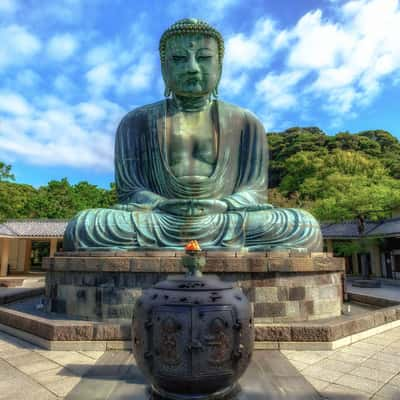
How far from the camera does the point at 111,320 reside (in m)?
4.81

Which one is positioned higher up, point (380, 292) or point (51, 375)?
point (51, 375)

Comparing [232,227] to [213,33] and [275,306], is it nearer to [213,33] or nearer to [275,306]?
[275,306]

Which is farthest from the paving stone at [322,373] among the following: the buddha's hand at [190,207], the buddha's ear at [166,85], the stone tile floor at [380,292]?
the stone tile floor at [380,292]

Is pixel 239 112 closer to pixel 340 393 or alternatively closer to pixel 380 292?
pixel 340 393

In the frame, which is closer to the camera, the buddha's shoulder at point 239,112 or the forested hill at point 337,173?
the buddha's shoulder at point 239,112

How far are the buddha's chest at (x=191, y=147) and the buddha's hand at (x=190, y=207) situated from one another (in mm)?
1106

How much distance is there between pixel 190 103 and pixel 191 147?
107 cm

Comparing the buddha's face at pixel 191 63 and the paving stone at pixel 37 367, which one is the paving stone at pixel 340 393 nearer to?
the paving stone at pixel 37 367

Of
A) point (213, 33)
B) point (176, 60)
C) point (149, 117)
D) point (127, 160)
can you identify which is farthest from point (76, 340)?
point (213, 33)

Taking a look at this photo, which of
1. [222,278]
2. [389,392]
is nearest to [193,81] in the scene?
[222,278]

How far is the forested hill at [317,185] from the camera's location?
60.0 feet

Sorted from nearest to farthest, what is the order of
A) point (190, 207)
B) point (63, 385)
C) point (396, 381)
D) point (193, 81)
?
point (63, 385) < point (396, 381) < point (190, 207) < point (193, 81)

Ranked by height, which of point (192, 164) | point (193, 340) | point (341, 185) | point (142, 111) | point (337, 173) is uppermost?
point (337, 173)

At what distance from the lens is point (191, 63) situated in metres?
7.02
